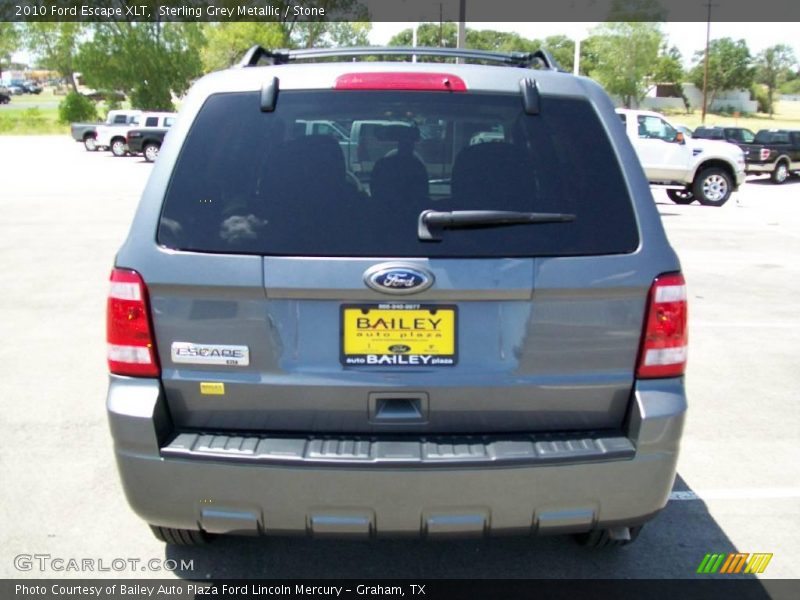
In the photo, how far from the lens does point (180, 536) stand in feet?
11.0

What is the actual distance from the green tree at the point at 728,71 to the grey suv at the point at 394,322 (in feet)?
→ 329

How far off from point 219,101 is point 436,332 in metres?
1.12

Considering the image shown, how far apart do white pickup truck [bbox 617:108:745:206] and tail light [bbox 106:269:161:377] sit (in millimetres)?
17208

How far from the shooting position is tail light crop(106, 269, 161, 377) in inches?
110

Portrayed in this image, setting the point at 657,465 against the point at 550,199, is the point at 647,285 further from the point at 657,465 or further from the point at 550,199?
the point at 657,465

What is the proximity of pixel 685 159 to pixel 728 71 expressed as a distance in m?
86.7

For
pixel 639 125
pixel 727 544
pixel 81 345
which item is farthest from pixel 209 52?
pixel 727 544

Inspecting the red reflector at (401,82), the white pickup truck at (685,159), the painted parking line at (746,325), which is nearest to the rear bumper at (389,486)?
the red reflector at (401,82)

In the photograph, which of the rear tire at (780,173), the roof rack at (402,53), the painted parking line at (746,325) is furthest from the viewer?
the rear tire at (780,173)

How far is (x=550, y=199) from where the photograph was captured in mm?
2793

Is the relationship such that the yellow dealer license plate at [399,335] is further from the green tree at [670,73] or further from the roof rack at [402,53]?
the green tree at [670,73]

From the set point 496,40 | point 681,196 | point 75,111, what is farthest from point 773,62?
point 681,196

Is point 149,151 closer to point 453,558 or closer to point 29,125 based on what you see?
point 29,125

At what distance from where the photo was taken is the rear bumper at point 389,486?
8.79ft
